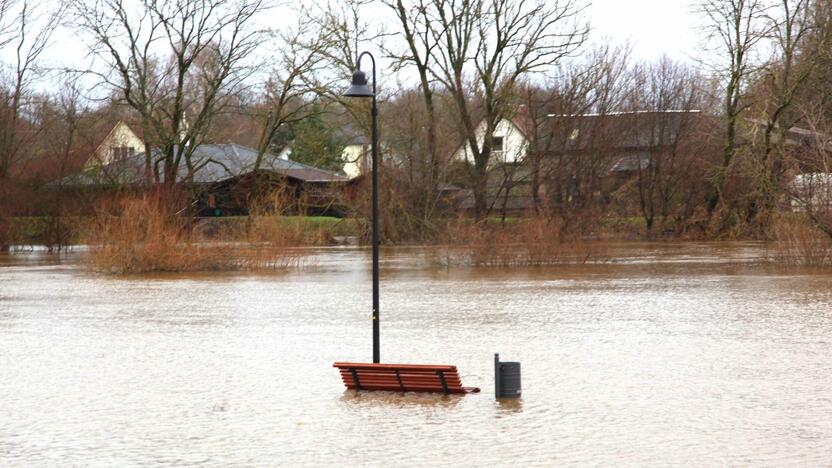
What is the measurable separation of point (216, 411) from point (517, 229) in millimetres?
28025

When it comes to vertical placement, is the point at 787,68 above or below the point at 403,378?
above

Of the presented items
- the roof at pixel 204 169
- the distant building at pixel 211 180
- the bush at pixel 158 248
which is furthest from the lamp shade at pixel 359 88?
the roof at pixel 204 169

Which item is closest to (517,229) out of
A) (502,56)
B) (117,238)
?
(117,238)

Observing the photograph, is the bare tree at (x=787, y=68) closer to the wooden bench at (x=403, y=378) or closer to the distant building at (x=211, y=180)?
the distant building at (x=211, y=180)

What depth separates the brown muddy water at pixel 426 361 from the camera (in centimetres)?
1066

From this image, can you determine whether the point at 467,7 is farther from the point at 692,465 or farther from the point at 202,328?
the point at 692,465

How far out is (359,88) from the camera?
556 inches

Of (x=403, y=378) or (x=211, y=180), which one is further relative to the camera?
(x=211, y=180)

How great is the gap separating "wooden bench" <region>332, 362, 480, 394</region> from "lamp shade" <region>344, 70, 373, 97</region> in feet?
10.6

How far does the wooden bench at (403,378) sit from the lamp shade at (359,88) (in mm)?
3237

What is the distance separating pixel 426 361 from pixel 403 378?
2.92 m

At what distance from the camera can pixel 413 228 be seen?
55094 millimetres

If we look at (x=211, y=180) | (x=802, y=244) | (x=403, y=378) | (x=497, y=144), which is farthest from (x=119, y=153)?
(x=403, y=378)

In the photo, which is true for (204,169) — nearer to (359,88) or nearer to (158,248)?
(158,248)
